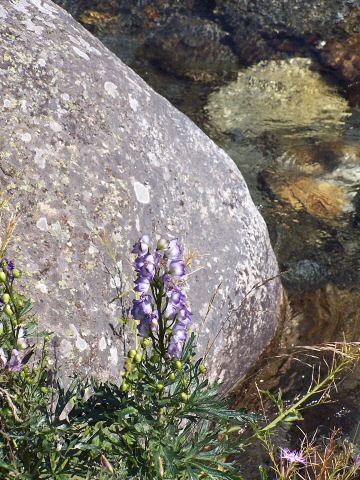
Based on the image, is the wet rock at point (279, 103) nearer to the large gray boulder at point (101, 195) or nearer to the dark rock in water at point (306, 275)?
the dark rock in water at point (306, 275)

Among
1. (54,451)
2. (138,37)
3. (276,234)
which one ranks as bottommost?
(138,37)

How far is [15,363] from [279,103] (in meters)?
4.81

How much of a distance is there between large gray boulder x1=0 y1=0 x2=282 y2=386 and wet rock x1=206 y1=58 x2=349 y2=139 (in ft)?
7.74

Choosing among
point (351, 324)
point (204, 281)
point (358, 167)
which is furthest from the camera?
point (358, 167)

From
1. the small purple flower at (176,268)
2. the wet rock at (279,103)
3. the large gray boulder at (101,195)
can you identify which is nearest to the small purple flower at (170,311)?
the small purple flower at (176,268)

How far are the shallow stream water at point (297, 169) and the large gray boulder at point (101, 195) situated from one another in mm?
375

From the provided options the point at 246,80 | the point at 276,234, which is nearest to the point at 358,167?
the point at 276,234

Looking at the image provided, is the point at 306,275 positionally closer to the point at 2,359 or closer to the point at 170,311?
the point at 170,311

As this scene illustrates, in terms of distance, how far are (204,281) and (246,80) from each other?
3819 mm

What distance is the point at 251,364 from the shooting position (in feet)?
12.6

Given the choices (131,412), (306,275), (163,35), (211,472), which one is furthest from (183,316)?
(163,35)

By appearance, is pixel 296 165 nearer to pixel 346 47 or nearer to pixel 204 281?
pixel 346 47

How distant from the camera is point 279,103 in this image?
255 inches

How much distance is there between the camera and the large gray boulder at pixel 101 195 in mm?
2969
